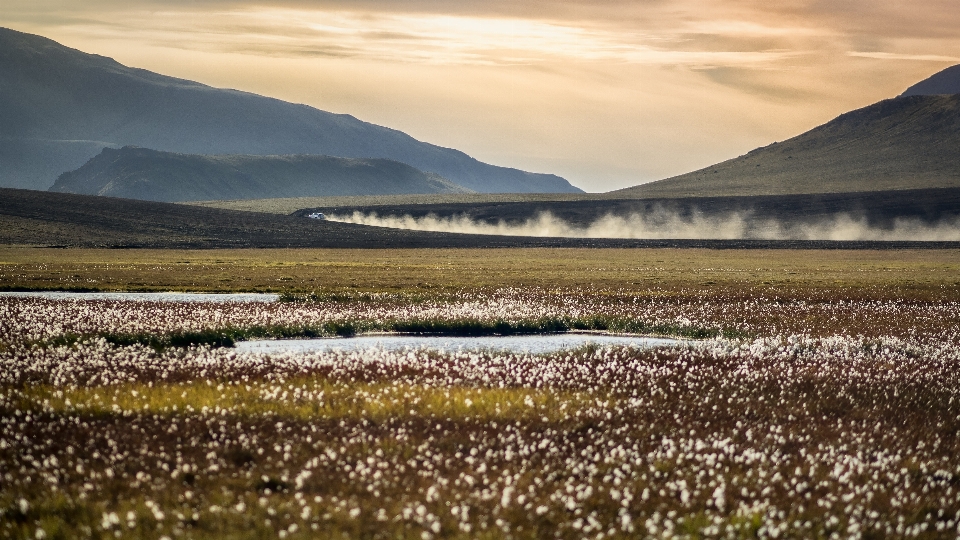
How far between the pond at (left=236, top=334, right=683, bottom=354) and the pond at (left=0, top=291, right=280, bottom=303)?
44.3 ft

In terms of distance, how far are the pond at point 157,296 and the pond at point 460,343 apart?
44.3 ft

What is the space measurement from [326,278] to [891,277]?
37.8 metres

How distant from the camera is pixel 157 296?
145 feet

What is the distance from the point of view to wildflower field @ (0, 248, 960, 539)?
1091 cm

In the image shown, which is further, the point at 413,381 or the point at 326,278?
the point at 326,278

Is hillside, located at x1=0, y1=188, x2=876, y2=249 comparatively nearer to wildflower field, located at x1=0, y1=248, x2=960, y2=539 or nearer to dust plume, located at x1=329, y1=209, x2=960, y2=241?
dust plume, located at x1=329, y1=209, x2=960, y2=241

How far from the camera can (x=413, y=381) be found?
19391 millimetres

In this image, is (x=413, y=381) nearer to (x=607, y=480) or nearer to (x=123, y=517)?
(x=607, y=480)

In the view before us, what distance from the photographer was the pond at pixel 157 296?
41.3 metres

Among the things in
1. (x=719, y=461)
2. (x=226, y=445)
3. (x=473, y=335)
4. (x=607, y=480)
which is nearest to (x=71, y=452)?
(x=226, y=445)

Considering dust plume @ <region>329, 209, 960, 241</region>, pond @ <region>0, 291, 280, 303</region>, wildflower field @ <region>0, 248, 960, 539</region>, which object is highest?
dust plume @ <region>329, 209, 960, 241</region>

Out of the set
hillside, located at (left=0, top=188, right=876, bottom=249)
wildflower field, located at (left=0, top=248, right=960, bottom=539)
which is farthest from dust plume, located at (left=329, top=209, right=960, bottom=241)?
wildflower field, located at (left=0, top=248, right=960, bottom=539)

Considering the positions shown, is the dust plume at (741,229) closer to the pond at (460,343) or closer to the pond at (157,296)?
the pond at (157,296)

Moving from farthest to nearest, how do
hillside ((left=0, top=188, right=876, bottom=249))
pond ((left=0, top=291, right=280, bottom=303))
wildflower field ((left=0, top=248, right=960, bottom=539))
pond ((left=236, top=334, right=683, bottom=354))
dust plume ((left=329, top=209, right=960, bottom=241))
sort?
dust plume ((left=329, top=209, right=960, bottom=241)) < hillside ((left=0, top=188, right=876, bottom=249)) < pond ((left=0, top=291, right=280, bottom=303)) < pond ((left=236, top=334, right=683, bottom=354)) < wildflower field ((left=0, top=248, right=960, bottom=539))
